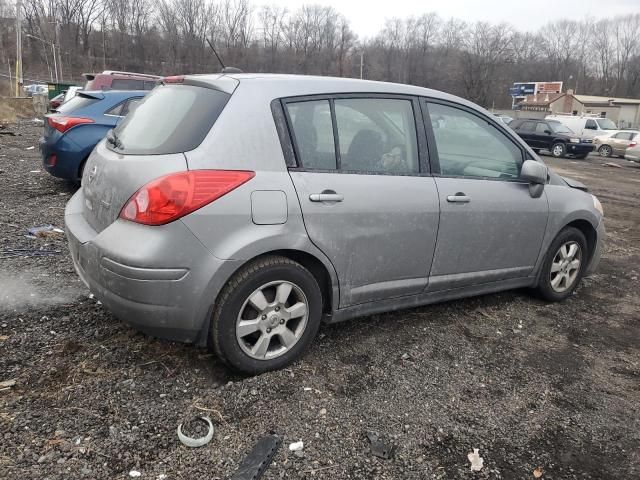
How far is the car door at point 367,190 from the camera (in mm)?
3072

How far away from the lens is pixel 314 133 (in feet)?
10.3

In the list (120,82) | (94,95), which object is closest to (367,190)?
(94,95)

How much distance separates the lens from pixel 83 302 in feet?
12.8

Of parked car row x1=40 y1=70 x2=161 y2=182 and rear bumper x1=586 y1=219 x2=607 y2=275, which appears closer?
rear bumper x1=586 y1=219 x2=607 y2=275

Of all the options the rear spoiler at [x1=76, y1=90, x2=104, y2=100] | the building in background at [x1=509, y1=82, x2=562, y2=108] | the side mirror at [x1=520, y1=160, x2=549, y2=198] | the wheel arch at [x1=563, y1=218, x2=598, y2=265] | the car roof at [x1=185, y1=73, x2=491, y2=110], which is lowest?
the wheel arch at [x1=563, y1=218, x2=598, y2=265]

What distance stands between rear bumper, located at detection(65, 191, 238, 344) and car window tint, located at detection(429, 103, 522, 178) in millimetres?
1783

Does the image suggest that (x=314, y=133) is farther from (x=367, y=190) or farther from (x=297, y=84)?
(x=367, y=190)

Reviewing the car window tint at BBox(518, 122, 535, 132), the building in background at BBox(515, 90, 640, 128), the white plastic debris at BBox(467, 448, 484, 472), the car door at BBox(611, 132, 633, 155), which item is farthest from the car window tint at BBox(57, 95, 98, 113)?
the building in background at BBox(515, 90, 640, 128)

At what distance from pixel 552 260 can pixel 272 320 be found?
2.67 m

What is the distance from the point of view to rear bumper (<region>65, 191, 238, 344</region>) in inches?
104

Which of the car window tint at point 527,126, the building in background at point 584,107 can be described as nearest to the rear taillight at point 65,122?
the car window tint at point 527,126

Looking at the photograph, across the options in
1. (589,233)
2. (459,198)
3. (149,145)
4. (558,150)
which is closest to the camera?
(149,145)

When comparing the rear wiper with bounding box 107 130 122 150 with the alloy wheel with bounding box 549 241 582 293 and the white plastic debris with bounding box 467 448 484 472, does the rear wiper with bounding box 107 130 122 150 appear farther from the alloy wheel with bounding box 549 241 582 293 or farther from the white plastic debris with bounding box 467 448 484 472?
the alloy wheel with bounding box 549 241 582 293

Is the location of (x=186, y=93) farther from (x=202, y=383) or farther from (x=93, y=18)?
(x=93, y=18)
